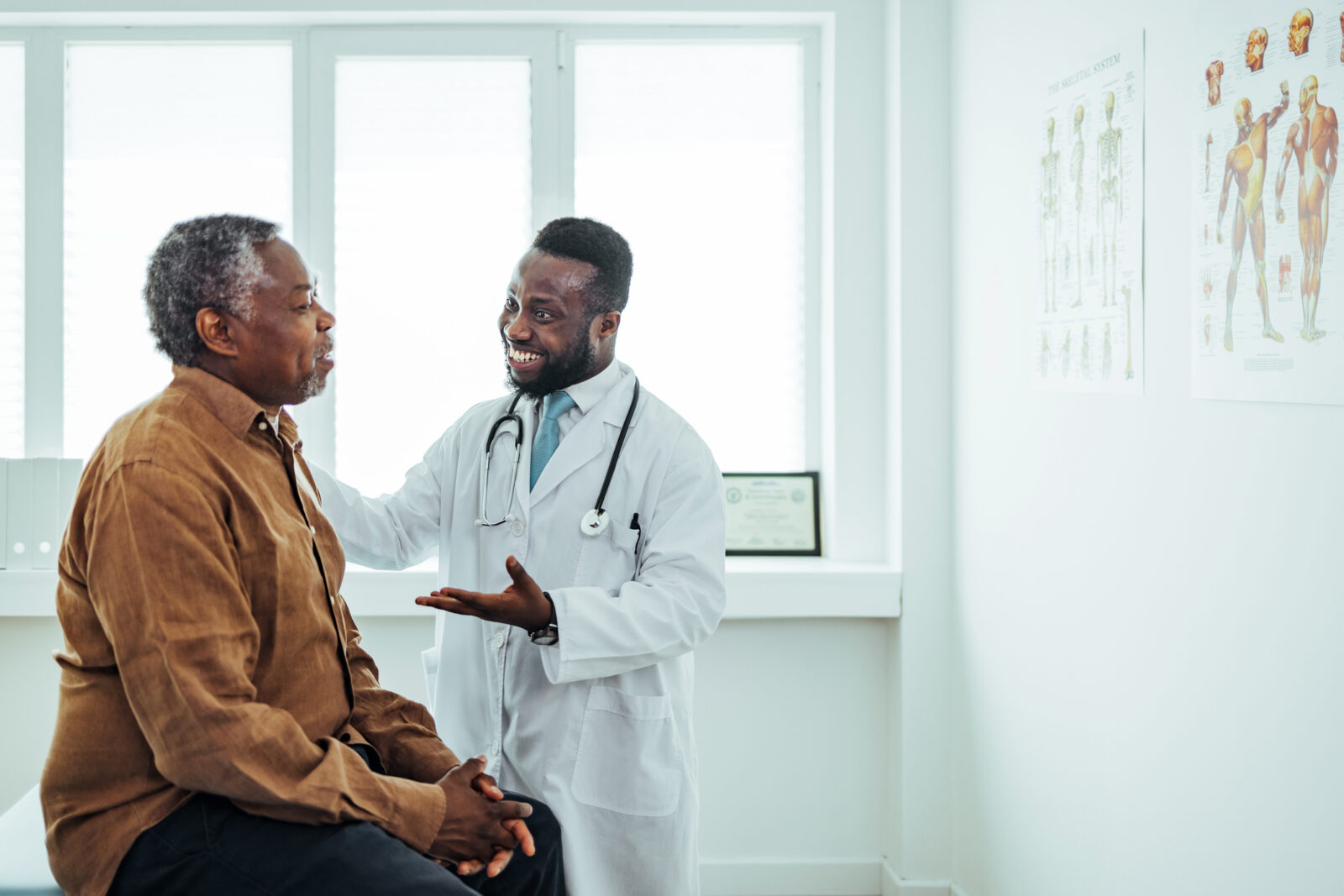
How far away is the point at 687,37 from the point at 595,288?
4.74ft

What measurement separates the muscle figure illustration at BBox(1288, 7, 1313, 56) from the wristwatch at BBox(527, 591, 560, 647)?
1.38m

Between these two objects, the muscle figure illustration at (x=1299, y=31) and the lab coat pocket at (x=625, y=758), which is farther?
the lab coat pocket at (x=625, y=758)

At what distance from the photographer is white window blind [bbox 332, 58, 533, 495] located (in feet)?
10.2

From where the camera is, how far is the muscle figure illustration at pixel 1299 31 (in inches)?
59.4

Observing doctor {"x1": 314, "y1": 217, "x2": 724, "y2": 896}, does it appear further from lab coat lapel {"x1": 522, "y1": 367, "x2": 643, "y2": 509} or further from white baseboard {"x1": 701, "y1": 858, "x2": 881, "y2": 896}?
white baseboard {"x1": 701, "y1": 858, "x2": 881, "y2": 896}

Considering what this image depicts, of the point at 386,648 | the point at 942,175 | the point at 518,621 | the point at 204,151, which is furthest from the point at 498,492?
the point at 204,151

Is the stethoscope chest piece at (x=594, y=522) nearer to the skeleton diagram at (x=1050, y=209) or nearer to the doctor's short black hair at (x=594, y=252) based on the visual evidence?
the doctor's short black hair at (x=594, y=252)

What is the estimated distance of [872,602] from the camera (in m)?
2.88

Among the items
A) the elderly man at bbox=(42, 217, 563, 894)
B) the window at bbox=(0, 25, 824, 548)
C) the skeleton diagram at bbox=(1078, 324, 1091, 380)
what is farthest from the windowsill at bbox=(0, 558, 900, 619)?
the elderly man at bbox=(42, 217, 563, 894)

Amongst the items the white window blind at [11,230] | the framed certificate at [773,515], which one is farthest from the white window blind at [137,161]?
the framed certificate at [773,515]

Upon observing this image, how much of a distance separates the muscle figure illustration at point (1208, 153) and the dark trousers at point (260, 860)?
157 centimetres

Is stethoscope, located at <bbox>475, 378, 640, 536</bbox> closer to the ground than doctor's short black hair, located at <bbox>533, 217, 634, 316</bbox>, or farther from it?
closer to the ground

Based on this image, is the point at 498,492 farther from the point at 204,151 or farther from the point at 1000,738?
the point at 204,151

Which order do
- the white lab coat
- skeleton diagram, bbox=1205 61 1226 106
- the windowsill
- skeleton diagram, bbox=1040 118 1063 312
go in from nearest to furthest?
skeleton diagram, bbox=1205 61 1226 106
the white lab coat
skeleton diagram, bbox=1040 118 1063 312
the windowsill
